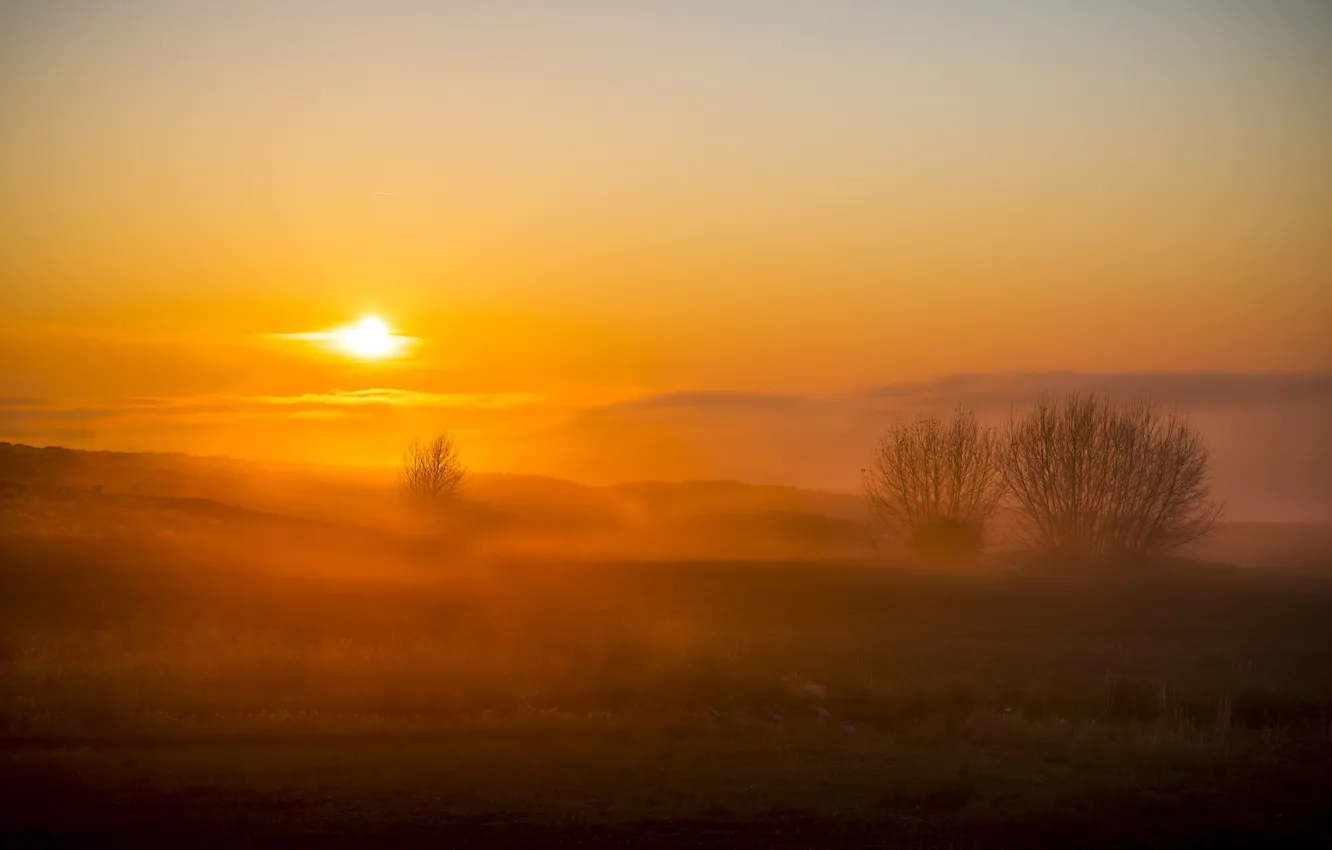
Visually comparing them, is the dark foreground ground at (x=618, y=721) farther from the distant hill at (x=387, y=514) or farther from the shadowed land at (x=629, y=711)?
the distant hill at (x=387, y=514)

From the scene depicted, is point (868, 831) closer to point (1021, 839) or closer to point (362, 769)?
point (1021, 839)

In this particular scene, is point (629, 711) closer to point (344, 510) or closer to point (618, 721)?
point (618, 721)

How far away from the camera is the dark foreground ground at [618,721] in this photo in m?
16.4

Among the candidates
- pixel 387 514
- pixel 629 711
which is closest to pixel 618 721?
pixel 629 711

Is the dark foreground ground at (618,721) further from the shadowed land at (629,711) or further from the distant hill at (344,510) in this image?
the distant hill at (344,510)

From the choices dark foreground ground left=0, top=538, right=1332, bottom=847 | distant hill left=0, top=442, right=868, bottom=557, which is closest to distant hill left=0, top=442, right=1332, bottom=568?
distant hill left=0, top=442, right=868, bottom=557

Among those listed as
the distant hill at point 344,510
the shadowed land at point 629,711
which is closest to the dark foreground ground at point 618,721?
the shadowed land at point 629,711

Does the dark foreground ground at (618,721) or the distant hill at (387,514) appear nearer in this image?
the dark foreground ground at (618,721)

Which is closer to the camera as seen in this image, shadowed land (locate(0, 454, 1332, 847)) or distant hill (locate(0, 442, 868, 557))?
shadowed land (locate(0, 454, 1332, 847))

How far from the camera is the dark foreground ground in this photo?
644 inches

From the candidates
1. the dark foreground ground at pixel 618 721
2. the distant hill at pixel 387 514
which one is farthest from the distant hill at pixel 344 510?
the dark foreground ground at pixel 618 721

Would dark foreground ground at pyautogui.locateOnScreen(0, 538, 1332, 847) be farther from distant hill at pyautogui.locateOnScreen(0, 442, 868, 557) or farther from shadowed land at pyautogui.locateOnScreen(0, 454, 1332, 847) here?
distant hill at pyautogui.locateOnScreen(0, 442, 868, 557)

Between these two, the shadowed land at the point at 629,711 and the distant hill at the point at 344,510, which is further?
the distant hill at the point at 344,510

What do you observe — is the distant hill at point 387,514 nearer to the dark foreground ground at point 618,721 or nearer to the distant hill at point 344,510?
the distant hill at point 344,510
